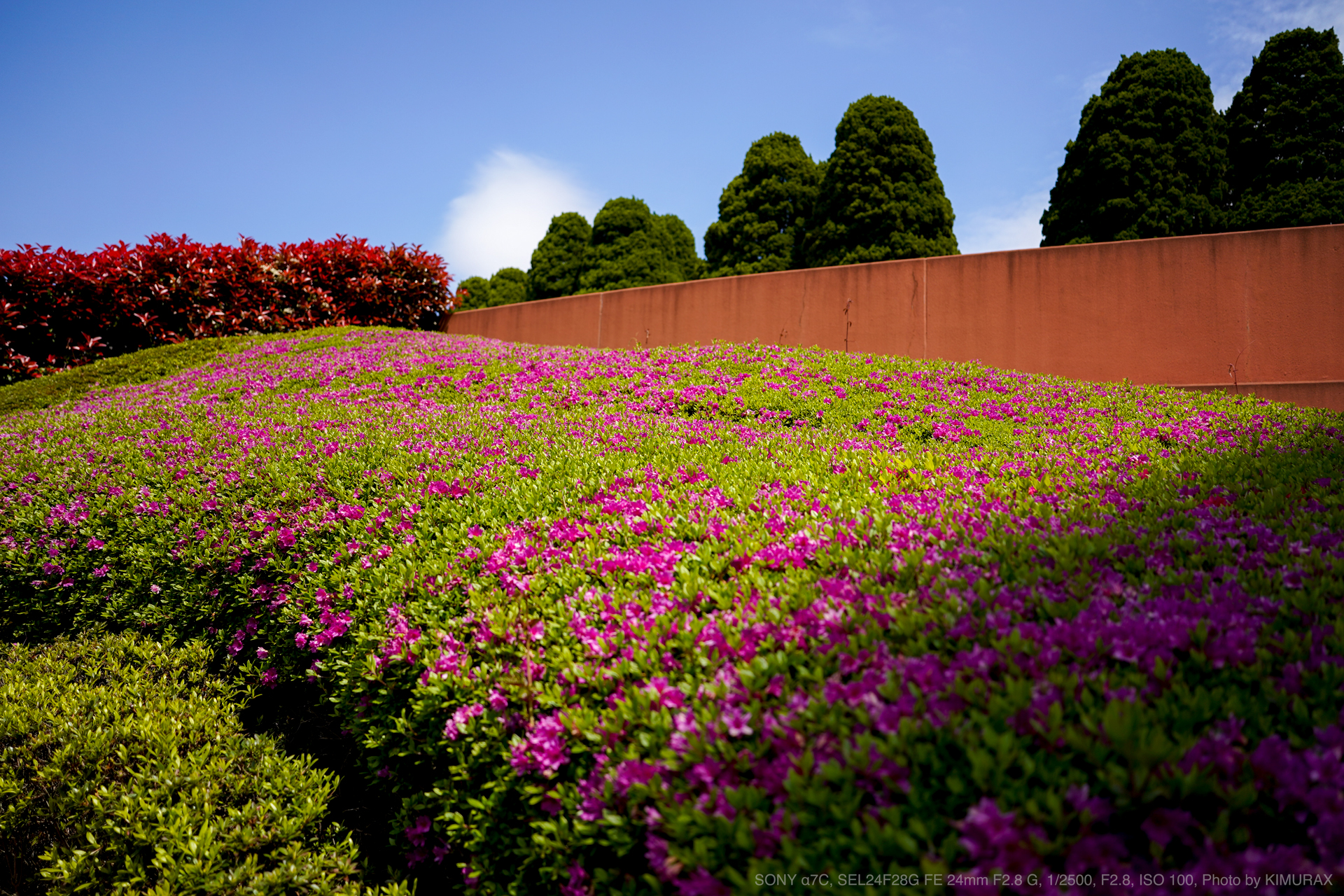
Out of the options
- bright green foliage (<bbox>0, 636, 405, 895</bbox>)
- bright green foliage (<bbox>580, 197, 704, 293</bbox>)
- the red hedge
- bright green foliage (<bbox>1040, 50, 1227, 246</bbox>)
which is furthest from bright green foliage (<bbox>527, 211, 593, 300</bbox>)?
bright green foliage (<bbox>0, 636, 405, 895</bbox>)

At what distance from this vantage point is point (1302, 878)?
1393 millimetres

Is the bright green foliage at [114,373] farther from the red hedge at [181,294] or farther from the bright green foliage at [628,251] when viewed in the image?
the bright green foliage at [628,251]

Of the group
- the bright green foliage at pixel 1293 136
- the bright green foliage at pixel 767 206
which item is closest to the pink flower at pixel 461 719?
the bright green foliage at pixel 1293 136

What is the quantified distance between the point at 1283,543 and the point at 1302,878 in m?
1.81

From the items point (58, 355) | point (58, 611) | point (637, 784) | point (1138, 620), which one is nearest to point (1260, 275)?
point (1138, 620)

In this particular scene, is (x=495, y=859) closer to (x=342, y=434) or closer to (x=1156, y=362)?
(x=342, y=434)

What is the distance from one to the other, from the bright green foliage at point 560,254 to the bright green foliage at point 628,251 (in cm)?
94

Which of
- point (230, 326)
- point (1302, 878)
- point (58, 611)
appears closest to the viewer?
point (1302, 878)

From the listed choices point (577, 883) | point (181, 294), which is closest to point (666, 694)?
point (577, 883)

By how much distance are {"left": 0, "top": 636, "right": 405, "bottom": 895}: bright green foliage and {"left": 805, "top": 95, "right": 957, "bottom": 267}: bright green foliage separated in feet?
59.2

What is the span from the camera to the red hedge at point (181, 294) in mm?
13344

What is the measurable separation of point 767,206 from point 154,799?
23734 mm

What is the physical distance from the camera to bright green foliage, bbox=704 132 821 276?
23516 mm

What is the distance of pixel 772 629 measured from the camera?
239 cm
